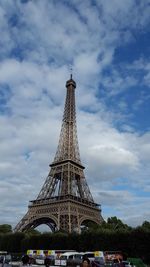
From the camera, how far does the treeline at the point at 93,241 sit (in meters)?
52.2

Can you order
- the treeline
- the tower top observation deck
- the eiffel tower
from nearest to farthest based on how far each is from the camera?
the treeline
the eiffel tower
the tower top observation deck

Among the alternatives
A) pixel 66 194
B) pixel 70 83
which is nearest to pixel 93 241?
pixel 66 194

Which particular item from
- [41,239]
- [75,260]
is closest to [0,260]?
[75,260]

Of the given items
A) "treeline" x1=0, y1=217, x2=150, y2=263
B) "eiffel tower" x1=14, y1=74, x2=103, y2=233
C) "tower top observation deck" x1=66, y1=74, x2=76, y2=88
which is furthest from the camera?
"tower top observation deck" x1=66, y1=74, x2=76, y2=88

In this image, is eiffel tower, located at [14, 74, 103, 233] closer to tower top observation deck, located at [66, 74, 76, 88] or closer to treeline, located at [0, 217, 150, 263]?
Answer: tower top observation deck, located at [66, 74, 76, 88]

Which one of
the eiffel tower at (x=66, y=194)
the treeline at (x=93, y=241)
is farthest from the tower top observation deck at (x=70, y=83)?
the treeline at (x=93, y=241)

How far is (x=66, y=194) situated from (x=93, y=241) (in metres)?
22.0

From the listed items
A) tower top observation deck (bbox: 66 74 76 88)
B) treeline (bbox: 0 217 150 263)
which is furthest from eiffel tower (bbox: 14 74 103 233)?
treeline (bbox: 0 217 150 263)

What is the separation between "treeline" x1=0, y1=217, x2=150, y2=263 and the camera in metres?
52.2

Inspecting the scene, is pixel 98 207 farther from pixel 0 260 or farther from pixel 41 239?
pixel 0 260

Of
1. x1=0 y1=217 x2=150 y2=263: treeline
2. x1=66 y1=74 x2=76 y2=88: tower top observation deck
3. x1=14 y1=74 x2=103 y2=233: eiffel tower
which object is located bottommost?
x1=0 y1=217 x2=150 y2=263: treeline

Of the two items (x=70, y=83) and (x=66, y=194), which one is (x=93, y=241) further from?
(x=70, y=83)

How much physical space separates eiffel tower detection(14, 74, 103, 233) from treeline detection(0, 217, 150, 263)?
6.22m

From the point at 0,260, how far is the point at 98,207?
56.0 meters
